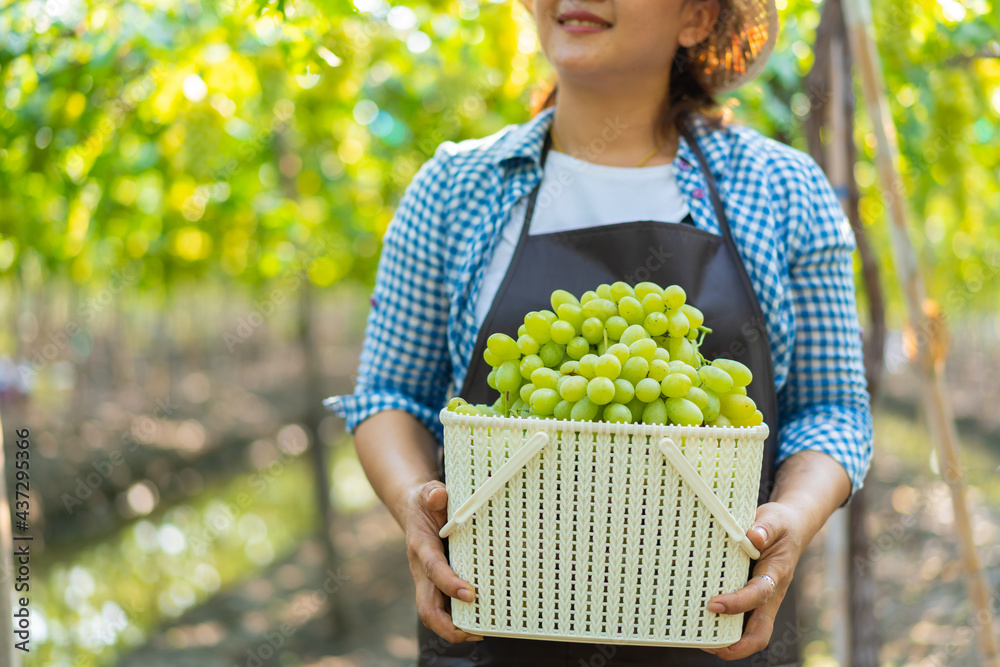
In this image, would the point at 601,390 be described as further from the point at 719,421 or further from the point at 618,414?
the point at 719,421

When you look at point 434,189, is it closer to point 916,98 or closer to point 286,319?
point 916,98

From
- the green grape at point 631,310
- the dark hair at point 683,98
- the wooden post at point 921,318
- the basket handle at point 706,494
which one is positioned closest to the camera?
the basket handle at point 706,494

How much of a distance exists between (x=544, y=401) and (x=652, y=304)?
186 millimetres

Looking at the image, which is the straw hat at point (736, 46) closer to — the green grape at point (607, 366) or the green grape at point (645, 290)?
the green grape at point (645, 290)

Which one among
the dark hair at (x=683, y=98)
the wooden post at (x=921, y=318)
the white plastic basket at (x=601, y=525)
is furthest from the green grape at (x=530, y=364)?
the wooden post at (x=921, y=318)

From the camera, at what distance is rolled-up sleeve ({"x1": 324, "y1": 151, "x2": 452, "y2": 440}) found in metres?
1.47

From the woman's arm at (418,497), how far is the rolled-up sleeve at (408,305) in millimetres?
46

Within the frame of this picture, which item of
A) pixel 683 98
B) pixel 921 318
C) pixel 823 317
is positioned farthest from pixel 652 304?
pixel 921 318

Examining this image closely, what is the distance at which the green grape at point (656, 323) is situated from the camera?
104 cm

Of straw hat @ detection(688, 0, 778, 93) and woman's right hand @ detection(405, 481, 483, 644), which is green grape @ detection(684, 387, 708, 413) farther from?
straw hat @ detection(688, 0, 778, 93)

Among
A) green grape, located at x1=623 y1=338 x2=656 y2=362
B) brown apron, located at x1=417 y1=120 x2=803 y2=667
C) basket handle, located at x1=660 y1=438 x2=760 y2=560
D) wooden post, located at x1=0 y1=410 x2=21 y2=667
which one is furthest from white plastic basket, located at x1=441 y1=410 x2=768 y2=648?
wooden post, located at x1=0 y1=410 x2=21 y2=667

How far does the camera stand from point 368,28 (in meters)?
3.72

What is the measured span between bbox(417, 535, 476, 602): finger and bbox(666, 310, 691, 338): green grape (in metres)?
0.41

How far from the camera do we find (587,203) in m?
1.44
